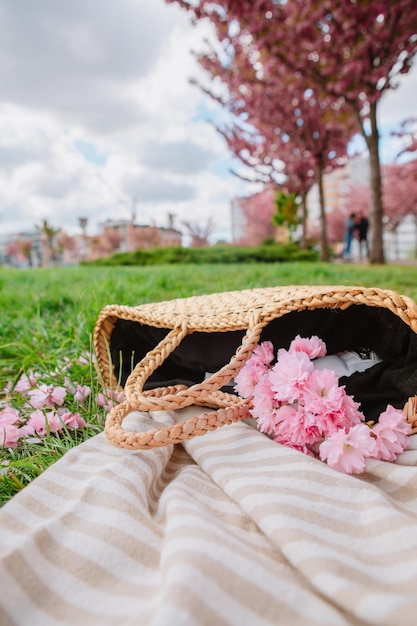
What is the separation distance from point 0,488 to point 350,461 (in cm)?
68

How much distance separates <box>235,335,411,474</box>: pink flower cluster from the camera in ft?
2.56

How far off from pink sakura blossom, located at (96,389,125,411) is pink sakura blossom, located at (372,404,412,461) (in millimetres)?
671

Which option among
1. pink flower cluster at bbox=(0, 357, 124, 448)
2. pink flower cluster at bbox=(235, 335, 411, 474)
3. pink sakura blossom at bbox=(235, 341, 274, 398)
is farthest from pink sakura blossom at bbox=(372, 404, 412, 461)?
pink flower cluster at bbox=(0, 357, 124, 448)

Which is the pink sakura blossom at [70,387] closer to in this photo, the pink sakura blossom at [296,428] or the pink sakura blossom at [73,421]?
the pink sakura blossom at [73,421]

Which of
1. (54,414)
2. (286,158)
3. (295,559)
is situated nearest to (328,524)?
(295,559)

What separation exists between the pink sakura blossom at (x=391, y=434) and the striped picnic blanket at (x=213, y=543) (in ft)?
0.09

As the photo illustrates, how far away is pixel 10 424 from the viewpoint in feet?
3.39

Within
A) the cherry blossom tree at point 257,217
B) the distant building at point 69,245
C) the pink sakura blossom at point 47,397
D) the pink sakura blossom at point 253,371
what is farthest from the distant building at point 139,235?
the pink sakura blossom at point 253,371

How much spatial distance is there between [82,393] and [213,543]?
78 centimetres

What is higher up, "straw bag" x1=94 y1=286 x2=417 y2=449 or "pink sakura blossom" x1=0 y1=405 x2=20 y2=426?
"straw bag" x1=94 y1=286 x2=417 y2=449

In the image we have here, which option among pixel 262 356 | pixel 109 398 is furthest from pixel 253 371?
pixel 109 398

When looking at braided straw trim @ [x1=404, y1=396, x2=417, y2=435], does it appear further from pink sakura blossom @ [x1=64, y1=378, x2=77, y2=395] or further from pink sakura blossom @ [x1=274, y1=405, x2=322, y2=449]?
pink sakura blossom @ [x1=64, y1=378, x2=77, y2=395]

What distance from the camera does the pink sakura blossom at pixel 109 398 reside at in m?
1.16

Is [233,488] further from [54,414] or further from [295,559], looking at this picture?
[54,414]
